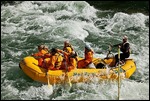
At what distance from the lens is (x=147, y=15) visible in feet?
62.6

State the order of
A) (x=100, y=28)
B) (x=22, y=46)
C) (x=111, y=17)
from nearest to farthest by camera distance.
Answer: (x=22, y=46)
(x=100, y=28)
(x=111, y=17)

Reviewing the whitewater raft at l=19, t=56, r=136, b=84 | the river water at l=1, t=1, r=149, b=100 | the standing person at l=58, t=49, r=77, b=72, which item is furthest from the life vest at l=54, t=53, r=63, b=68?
the river water at l=1, t=1, r=149, b=100

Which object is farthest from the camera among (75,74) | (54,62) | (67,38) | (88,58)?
(67,38)

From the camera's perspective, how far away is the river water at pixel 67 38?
1157 centimetres

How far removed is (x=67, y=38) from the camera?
54.0 ft

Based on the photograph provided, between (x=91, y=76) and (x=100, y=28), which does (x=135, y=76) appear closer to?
(x=91, y=76)

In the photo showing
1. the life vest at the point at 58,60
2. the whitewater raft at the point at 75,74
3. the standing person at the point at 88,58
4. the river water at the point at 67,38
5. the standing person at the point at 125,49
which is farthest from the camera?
the standing person at the point at 125,49

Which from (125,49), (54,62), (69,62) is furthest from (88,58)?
(125,49)

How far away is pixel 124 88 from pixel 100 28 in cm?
646

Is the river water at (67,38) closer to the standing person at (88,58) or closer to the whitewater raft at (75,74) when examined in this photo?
the whitewater raft at (75,74)

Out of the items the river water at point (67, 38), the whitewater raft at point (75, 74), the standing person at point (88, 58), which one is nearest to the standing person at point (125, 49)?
the whitewater raft at point (75, 74)

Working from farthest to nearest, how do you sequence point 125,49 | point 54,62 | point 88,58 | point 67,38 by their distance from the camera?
point 67,38, point 125,49, point 88,58, point 54,62

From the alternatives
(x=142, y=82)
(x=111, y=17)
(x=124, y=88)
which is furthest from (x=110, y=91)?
(x=111, y=17)

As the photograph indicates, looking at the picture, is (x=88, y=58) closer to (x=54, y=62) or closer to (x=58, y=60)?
(x=58, y=60)
